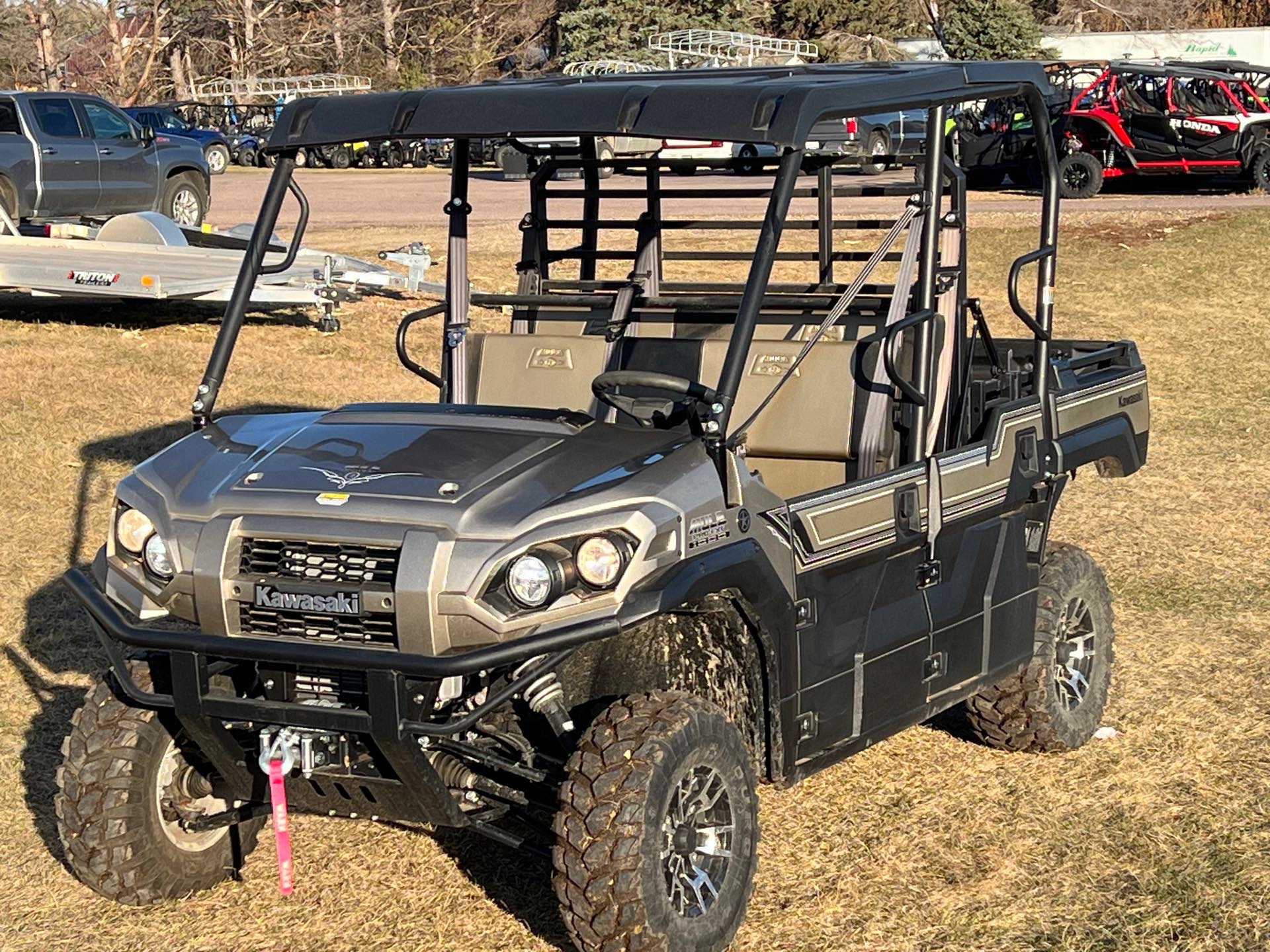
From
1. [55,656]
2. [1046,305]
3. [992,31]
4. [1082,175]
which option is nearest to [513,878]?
[1046,305]

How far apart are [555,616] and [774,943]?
129cm

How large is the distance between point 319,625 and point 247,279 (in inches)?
51.6

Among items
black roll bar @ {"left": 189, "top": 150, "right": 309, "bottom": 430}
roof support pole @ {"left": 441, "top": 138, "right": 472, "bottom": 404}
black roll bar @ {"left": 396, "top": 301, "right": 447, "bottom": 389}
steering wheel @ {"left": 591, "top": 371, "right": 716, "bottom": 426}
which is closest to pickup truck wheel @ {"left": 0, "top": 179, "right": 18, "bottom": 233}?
black roll bar @ {"left": 396, "top": 301, "right": 447, "bottom": 389}

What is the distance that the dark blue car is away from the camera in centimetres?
3278

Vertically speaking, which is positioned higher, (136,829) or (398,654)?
(398,654)

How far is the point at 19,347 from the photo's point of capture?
1409 centimetres

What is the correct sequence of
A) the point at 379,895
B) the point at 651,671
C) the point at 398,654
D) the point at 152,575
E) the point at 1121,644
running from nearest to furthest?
the point at 398,654 → the point at 152,575 → the point at 651,671 → the point at 379,895 → the point at 1121,644

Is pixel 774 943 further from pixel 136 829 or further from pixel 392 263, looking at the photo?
pixel 392 263

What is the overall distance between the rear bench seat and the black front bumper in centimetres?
158

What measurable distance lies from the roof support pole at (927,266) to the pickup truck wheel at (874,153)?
25.4 inches

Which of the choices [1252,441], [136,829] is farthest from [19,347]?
[136,829]

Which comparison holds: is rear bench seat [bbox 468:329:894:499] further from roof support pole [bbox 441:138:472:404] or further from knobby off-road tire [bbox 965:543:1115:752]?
knobby off-road tire [bbox 965:543:1115:752]

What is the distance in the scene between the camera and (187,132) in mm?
34938

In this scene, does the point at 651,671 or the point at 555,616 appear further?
the point at 651,671
